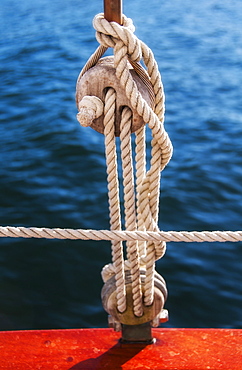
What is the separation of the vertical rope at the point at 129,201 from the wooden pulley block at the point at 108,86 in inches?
0.8

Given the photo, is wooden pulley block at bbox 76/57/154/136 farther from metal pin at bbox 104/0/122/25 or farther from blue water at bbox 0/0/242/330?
blue water at bbox 0/0/242/330

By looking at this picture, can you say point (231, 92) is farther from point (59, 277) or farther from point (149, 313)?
point (149, 313)

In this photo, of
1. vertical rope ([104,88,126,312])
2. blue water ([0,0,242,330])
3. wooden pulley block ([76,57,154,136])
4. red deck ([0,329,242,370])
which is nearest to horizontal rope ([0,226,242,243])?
vertical rope ([104,88,126,312])

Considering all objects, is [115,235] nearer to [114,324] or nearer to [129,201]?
[129,201]

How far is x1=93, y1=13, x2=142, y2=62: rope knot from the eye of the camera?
1.13 metres

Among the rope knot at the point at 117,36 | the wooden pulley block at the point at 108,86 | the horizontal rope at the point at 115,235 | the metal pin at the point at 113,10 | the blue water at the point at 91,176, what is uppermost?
the metal pin at the point at 113,10

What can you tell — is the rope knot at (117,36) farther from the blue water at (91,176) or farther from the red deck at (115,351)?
the blue water at (91,176)

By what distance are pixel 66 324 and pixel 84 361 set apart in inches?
41.8

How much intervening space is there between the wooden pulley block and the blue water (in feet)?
5.00

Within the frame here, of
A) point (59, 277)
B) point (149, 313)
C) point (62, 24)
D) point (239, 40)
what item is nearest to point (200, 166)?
point (59, 277)

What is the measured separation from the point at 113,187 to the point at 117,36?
1.22ft

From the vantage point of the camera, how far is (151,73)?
125cm

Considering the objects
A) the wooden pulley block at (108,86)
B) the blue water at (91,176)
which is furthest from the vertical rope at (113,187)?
the blue water at (91,176)

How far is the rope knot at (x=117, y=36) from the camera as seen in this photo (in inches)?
44.5
